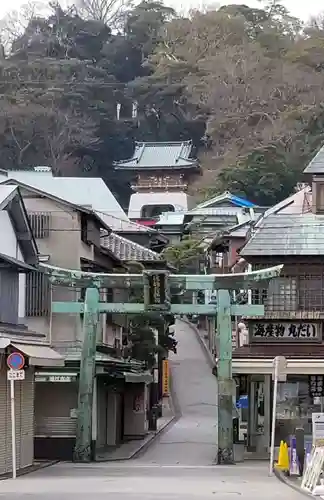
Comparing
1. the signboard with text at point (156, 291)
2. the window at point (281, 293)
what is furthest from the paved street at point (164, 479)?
the window at point (281, 293)

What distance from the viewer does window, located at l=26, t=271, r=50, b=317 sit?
94.0 feet

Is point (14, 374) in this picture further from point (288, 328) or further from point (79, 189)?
point (79, 189)


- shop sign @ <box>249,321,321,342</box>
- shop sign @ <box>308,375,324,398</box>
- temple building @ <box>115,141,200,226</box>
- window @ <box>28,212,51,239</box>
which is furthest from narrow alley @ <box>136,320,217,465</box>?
temple building @ <box>115,141,200,226</box>

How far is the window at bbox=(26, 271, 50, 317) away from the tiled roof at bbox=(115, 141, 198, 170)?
165ft

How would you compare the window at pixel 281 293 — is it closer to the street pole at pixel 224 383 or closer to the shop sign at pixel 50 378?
the street pole at pixel 224 383

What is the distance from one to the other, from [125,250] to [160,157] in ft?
139

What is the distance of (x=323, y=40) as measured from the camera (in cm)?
7525

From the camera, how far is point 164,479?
1934 cm

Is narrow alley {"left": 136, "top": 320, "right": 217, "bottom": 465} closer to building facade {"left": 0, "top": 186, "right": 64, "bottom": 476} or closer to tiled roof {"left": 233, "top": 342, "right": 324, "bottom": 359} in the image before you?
tiled roof {"left": 233, "top": 342, "right": 324, "bottom": 359}

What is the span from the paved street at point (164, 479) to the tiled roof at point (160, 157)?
43838 millimetres

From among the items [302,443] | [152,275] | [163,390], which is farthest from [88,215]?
[163,390]

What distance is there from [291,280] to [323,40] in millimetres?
50481

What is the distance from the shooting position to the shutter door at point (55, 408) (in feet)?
89.7

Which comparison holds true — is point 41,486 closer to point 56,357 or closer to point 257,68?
point 56,357
